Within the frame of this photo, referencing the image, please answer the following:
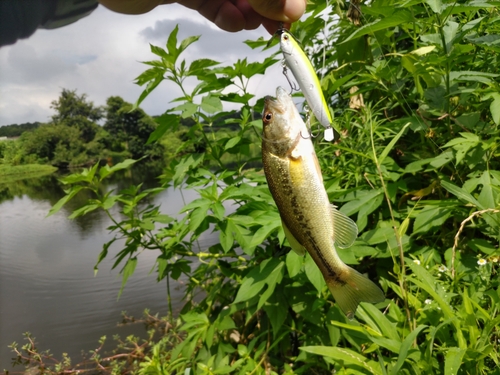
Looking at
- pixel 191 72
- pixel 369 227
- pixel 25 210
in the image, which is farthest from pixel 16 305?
pixel 25 210

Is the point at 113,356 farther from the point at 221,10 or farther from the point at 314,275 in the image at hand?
the point at 221,10

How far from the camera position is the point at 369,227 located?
165cm

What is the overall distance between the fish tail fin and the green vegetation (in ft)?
1.08

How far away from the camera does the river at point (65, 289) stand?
11.2 feet

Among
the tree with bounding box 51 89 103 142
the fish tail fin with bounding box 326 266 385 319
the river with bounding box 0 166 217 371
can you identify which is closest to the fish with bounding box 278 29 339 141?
the fish tail fin with bounding box 326 266 385 319

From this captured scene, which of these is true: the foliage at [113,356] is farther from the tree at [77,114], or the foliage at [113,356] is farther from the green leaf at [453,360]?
the tree at [77,114]

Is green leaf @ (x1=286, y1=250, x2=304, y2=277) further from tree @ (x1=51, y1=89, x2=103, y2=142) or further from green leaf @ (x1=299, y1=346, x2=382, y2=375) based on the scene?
tree @ (x1=51, y1=89, x2=103, y2=142)

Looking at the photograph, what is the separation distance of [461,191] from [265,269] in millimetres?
788

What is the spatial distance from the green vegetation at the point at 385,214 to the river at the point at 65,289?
717 mm

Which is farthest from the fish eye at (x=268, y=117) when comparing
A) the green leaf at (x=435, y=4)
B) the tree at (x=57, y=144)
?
the tree at (x=57, y=144)

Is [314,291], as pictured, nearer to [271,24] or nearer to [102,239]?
[271,24]

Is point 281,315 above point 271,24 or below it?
below

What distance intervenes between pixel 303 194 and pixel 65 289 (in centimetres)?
508

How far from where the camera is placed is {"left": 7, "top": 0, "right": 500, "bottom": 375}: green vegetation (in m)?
1.04
